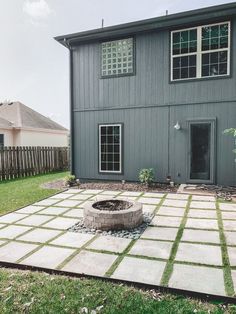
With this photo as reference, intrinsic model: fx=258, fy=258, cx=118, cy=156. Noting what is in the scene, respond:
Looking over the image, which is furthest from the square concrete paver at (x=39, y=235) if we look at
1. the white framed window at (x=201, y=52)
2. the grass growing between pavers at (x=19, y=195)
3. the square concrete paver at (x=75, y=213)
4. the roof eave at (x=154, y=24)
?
the roof eave at (x=154, y=24)

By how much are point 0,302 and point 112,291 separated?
1084 mm

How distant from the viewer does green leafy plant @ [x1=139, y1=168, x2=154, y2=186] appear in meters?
8.20

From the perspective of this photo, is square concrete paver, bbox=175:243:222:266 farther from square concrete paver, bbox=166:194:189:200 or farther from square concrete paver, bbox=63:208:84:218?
square concrete paver, bbox=166:194:189:200

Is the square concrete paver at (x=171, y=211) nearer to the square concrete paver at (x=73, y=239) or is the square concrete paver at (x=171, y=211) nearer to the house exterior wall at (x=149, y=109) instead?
the square concrete paver at (x=73, y=239)

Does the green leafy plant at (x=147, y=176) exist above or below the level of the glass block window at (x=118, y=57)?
below


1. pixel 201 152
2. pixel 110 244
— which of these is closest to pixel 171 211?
pixel 110 244

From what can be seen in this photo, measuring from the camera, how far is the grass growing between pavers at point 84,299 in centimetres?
235

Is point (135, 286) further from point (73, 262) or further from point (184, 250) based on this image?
point (184, 250)

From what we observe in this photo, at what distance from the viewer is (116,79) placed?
9.09 meters

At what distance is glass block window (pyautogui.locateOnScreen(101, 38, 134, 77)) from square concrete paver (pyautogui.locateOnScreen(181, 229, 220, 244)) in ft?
20.5

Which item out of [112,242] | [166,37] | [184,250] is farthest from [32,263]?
[166,37]

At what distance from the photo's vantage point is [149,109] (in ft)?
28.7

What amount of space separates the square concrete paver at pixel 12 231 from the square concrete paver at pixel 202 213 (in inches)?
127

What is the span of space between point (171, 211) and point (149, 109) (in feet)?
13.8
